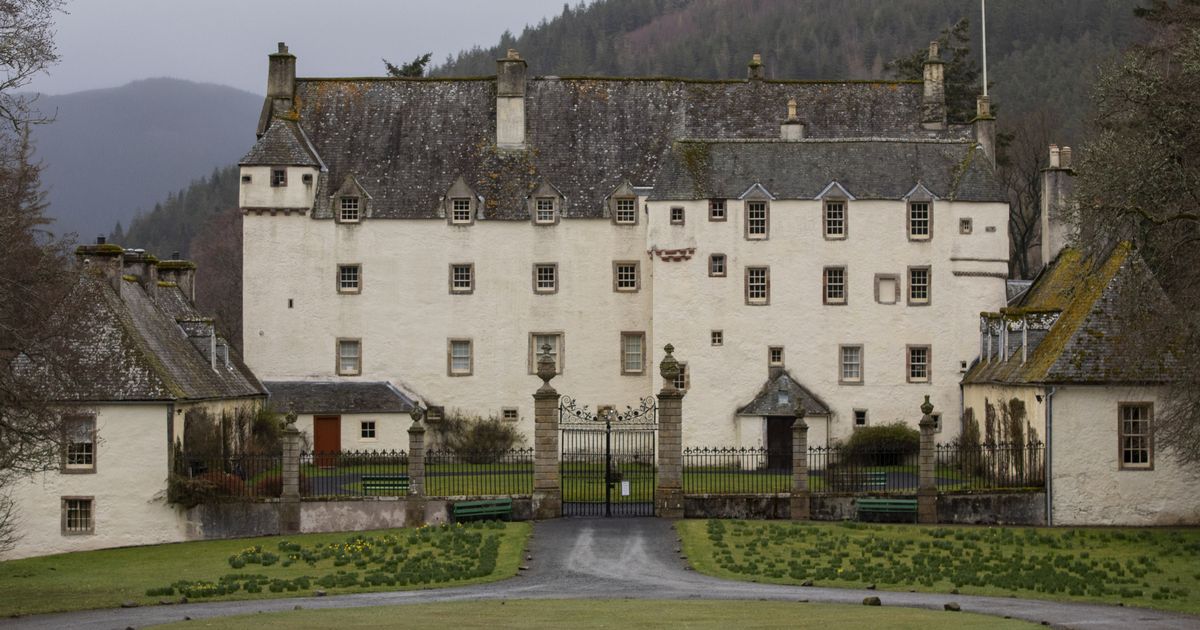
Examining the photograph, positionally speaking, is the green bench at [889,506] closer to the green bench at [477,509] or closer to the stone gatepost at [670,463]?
the stone gatepost at [670,463]

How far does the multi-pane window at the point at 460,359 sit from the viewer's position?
61.3m

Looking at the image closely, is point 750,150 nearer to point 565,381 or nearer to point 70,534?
point 565,381

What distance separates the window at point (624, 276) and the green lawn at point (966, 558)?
2182 centimetres

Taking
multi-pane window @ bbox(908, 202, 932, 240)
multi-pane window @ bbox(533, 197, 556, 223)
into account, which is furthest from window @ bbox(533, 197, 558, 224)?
multi-pane window @ bbox(908, 202, 932, 240)

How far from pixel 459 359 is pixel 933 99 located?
19.7 metres

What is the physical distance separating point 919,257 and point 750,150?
676 cm

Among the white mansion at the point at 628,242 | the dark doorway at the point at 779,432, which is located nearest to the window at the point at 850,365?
the white mansion at the point at 628,242

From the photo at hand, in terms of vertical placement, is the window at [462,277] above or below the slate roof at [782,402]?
above

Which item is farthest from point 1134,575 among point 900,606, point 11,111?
point 11,111

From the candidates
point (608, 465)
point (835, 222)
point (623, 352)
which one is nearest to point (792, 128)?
point (835, 222)

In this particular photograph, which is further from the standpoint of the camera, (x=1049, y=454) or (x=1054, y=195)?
(x=1054, y=195)

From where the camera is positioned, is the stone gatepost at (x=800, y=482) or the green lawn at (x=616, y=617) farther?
the stone gatepost at (x=800, y=482)

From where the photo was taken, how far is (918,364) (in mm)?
58719

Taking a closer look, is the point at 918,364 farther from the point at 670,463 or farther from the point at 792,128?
the point at 670,463
